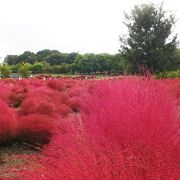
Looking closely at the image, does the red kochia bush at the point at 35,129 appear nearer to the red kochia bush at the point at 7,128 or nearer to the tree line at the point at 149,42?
the red kochia bush at the point at 7,128

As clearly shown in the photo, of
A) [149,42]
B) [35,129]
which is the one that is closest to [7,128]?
[35,129]

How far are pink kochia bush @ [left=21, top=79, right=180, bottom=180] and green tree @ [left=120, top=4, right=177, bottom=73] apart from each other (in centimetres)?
1699

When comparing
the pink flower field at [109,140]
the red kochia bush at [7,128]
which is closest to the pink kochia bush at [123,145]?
the pink flower field at [109,140]

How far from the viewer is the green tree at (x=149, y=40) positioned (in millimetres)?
22422

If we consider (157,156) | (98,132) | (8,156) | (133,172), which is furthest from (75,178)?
(8,156)

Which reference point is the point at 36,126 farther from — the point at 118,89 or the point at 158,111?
the point at 158,111

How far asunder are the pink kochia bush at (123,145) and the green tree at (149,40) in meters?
17.0

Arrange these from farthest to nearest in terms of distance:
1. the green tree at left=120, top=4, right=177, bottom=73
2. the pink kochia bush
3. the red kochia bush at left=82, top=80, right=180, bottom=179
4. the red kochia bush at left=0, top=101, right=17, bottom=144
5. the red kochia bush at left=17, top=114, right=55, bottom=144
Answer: the green tree at left=120, top=4, right=177, bottom=73
the red kochia bush at left=0, top=101, right=17, bottom=144
the red kochia bush at left=17, top=114, right=55, bottom=144
the red kochia bush at left=82, top=80, right=180, bottom=179
the pink kochia bush

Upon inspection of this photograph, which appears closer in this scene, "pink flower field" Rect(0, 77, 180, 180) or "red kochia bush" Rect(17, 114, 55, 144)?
"pink flower field" Rect(0, 77, 180, 180)

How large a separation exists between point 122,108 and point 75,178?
2225 mm

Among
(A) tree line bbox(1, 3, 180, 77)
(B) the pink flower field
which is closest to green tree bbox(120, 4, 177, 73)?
(A) tree line bbox(1, 3, 180, 77)

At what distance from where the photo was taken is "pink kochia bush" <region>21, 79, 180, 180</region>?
2400mm

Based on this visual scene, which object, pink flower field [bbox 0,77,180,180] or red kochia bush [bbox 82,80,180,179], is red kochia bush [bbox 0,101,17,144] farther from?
red kochia bush [bbox 82,80,180,179]

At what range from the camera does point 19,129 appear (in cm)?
690
